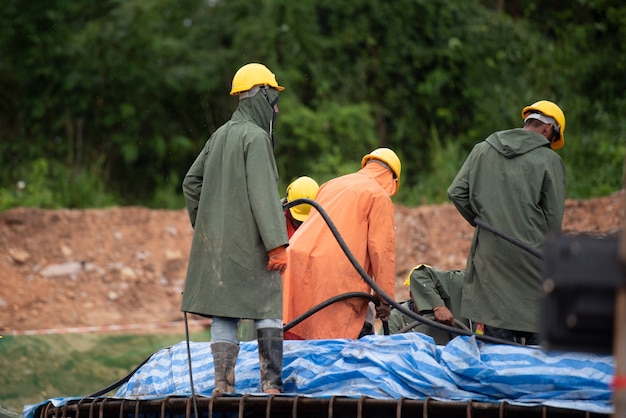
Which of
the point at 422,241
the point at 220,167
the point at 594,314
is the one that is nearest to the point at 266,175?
the point at 220,167

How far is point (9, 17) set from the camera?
62.2 feet

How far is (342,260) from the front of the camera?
268 inches

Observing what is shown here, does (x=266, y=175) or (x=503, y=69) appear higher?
(x=503, y=69)

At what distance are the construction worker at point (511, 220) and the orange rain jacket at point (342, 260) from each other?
563 millimetres

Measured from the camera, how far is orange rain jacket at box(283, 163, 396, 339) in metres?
6.72

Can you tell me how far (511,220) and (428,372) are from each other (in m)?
1.13

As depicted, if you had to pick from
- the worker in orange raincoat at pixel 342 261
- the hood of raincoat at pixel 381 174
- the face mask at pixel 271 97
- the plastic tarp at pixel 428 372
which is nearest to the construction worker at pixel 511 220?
the plastic tarp at pixel 428 372

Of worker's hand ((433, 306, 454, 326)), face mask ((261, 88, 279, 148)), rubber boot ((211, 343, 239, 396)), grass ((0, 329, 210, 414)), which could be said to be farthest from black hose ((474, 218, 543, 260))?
grass ((0, 329, 210, 414))

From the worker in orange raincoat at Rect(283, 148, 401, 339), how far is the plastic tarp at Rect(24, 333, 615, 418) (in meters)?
0.57

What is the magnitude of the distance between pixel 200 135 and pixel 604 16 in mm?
7963

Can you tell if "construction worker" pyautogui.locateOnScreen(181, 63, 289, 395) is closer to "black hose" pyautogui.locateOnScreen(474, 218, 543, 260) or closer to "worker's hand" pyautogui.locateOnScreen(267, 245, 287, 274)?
"worker's hand" pyautogui.locateOnScreen(267, 245, 287, 274)

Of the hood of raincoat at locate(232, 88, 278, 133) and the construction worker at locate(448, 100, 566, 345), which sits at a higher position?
the hood of raincoat at locate(232, 88, 278, 133)

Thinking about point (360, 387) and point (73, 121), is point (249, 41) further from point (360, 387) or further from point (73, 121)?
point (360, 387)

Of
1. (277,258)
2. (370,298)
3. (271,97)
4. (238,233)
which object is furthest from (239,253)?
(370,298)
